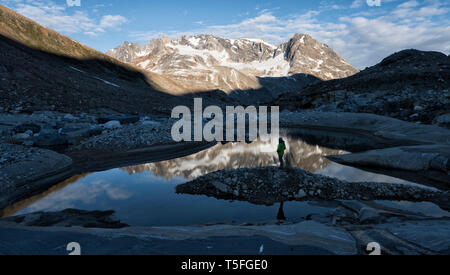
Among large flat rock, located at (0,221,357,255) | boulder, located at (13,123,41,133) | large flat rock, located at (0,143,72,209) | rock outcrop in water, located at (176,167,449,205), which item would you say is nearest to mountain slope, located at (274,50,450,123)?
rock outcrop in water, located at (176,167,449,205)

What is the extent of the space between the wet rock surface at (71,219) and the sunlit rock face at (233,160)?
6198 millimetres

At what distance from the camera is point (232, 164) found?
762 inches

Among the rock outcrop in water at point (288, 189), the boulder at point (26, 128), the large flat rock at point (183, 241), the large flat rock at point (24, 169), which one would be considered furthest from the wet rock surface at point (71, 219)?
the boulder at point (26, 128)

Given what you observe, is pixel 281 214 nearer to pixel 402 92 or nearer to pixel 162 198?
pixel 162 198

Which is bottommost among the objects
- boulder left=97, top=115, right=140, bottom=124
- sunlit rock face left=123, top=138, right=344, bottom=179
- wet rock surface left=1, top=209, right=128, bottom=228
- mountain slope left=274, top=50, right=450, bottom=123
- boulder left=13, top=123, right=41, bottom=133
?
wet rock surface left=1, top=209, right=128, bottom=228

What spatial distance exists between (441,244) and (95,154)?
21.4m

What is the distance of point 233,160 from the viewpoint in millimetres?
20750

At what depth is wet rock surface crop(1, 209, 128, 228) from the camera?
27.6ft

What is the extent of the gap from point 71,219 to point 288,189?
948 centimetres

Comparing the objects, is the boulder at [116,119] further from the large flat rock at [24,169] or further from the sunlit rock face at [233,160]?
the large flat rock at [24,169]

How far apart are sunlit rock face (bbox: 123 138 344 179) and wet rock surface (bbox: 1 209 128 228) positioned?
20.3 ft

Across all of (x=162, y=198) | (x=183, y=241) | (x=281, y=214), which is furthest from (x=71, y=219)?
(x=281, y=214)

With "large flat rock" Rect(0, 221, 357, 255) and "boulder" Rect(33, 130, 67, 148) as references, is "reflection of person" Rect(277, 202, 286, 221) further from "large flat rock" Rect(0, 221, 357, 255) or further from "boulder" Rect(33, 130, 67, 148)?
"boulder" Rect(33, 130, 67, 148)
